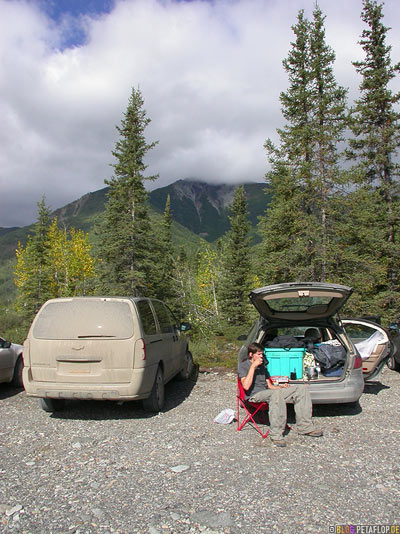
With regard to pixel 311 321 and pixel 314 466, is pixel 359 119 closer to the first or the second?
pixel 311 321

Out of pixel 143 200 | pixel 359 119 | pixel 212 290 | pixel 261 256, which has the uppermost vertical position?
pixel 359 119

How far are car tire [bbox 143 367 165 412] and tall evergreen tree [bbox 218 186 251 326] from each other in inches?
1085

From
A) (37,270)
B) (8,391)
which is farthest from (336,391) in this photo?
(37,270)

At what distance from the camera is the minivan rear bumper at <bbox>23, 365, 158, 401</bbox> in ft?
19.5

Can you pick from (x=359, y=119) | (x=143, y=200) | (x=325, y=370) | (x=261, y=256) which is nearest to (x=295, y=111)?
(x=359, y=119)

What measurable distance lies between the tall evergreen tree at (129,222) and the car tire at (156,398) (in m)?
19.4

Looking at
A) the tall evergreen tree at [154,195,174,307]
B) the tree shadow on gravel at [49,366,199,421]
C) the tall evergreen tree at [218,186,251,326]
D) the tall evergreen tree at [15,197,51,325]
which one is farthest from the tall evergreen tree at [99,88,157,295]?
the tree shadow on gravel at [49,366,199,421]

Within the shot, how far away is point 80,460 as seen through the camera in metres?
4.62

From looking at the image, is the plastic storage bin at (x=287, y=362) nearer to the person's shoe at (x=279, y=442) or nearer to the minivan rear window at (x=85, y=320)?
the person's shoe at (x=279, y=442)

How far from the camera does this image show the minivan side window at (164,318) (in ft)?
25.3

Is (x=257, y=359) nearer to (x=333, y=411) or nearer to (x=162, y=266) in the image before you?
(x=333, y=411)

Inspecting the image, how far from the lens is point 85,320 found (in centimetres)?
627

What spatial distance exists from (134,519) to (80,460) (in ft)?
5.26

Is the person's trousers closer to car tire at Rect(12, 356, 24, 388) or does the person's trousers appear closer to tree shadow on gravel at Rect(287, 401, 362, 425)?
tree shadow on gravel at Rect(287, 401, 362, 425)
